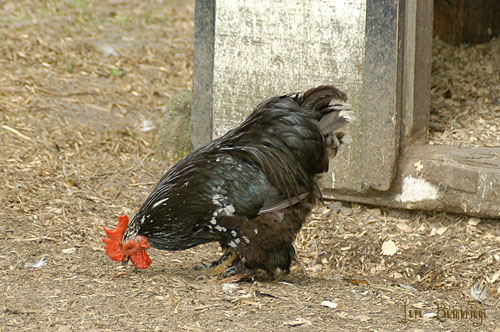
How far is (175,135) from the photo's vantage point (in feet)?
21.6

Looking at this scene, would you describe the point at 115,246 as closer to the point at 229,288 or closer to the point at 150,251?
the point at 229,288

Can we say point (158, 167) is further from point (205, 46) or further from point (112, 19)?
point (112, 19)

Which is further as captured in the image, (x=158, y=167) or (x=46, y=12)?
(x=46, y=12)

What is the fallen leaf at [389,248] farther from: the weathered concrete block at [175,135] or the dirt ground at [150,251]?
the weathered concrete block at [175,135]

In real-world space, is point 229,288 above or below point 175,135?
below

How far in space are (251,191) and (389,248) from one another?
61.9 inches

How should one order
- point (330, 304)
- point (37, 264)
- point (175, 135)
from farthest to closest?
point (175, 135)
point (37, 264)
point (330, 304)

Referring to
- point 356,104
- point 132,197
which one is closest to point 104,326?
point 132,197

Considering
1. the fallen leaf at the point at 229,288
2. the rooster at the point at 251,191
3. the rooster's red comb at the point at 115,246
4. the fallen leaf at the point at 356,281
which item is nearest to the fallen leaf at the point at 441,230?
the fallen leaf at the point at 356,281

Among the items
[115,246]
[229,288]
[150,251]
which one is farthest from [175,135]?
[229,288]

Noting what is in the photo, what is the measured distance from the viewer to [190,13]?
1045cm

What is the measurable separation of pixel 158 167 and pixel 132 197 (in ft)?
2.13

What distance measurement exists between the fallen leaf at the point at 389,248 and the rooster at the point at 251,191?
3.49 feet

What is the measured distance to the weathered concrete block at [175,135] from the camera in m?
6.57
